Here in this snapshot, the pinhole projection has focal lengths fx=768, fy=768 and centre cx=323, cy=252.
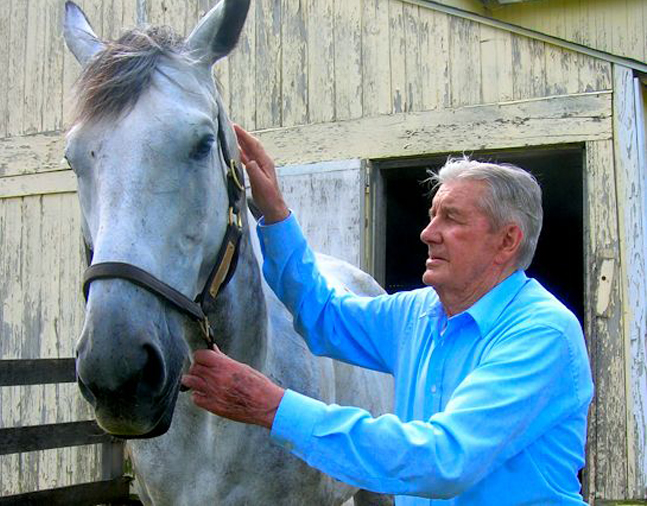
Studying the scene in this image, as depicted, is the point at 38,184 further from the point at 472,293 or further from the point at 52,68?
the point at 472,293

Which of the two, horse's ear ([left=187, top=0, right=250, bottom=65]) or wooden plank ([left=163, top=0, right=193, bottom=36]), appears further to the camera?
wooden plank ([left=163, top=0, right=193, bottom=36])

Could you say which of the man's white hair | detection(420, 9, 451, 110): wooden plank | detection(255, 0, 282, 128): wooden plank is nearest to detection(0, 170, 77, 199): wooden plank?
detection(255, 0, 282, 128): wooden plank

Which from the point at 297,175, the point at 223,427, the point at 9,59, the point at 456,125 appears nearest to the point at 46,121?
the point at 9,59

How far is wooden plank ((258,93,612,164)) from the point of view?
4641mm

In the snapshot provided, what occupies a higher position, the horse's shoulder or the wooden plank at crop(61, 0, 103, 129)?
the wooden plank at crop(61, 0, 103, 129)

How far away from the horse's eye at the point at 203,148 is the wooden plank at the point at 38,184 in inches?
182

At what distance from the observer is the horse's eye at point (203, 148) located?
A: 1831 mm

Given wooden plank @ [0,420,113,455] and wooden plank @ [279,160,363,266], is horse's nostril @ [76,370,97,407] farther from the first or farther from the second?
wooden plank @ [279,160,363,266]

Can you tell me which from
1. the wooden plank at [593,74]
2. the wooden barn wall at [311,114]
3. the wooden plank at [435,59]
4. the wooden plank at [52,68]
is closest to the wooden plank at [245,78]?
the wooden barn wall at [311,114]

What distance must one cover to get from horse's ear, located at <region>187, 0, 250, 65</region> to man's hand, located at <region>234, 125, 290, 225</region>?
249 mm

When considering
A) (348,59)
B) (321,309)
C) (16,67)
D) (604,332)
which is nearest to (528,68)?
(348,59)

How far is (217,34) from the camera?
211 centimetres

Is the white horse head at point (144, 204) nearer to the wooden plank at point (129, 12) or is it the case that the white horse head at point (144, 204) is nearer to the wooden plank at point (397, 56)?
the wooden plank at point (397, 56)

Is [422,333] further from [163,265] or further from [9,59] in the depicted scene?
[9,59]
